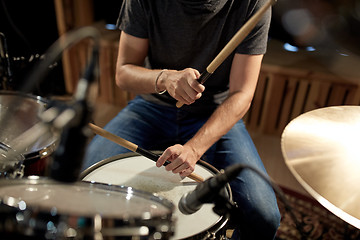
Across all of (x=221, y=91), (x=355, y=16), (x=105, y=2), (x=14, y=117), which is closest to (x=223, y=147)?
(x=221, y=91)

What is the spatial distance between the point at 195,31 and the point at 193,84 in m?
0.29

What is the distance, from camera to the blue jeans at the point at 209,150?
91cm

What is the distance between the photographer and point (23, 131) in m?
0.98

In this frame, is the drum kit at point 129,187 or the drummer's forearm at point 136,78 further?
the drummer's forearm at point 136,78

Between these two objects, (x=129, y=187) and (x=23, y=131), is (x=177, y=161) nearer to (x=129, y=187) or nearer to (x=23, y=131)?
(x=129, y=187)

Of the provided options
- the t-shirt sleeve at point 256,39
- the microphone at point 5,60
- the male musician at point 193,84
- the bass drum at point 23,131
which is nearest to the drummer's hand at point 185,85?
the male musician at point 193,84

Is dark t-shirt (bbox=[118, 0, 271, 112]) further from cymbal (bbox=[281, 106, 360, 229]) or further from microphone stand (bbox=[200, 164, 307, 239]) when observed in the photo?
microphone stand (bbox=[200, 164, 307, 239])

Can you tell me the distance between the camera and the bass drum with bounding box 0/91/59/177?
85cm

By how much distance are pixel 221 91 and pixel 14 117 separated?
729 mm

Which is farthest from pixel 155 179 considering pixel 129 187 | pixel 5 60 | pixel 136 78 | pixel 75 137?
pixel 5 60

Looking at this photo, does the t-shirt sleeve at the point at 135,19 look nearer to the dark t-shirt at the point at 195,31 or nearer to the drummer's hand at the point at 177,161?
the dark t-shirt at the point at 195,31

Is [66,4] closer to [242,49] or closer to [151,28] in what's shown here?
[151,28]

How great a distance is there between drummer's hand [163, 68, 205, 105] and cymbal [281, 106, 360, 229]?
27 centimetres

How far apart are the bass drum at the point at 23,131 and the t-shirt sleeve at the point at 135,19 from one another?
0.40 m
